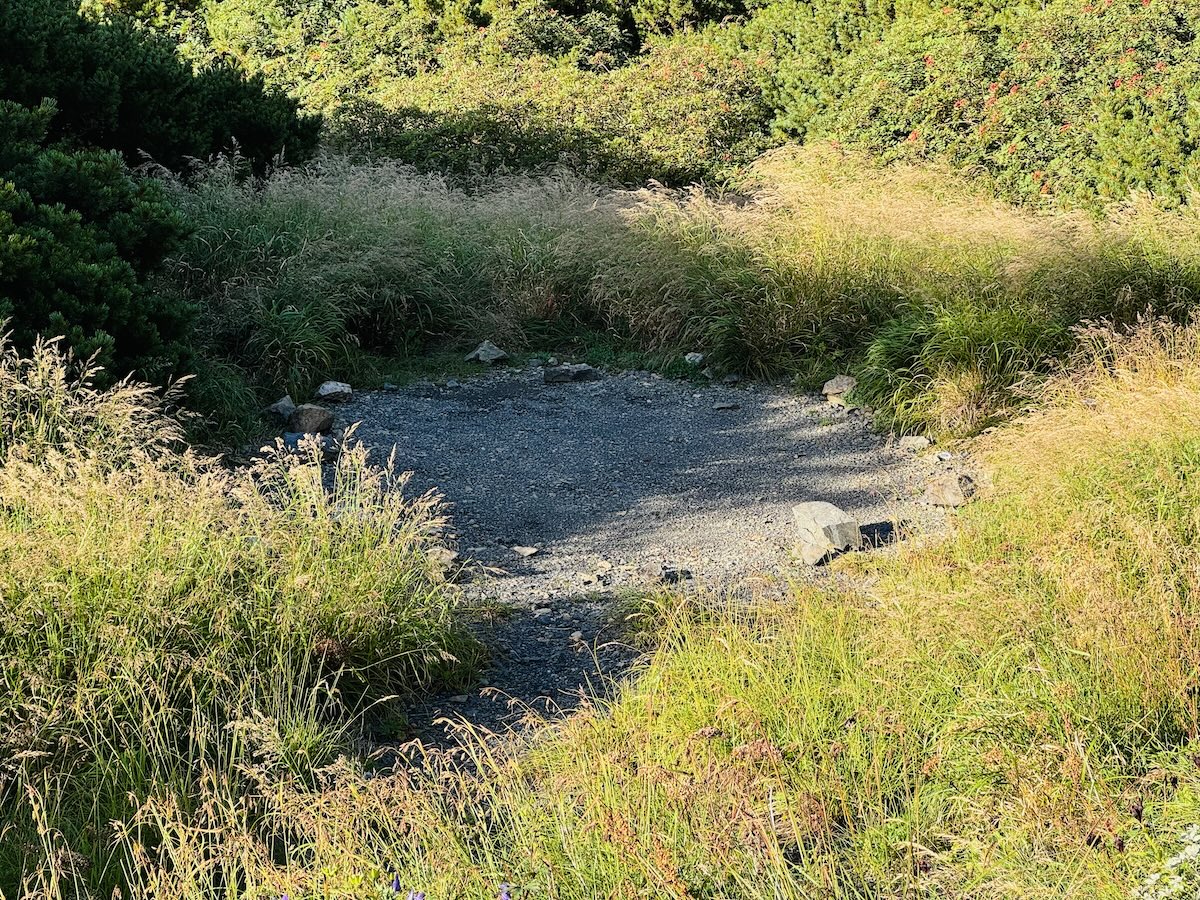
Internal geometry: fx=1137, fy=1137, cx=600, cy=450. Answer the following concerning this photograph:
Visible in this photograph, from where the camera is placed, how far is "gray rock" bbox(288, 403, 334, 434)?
20.2ft

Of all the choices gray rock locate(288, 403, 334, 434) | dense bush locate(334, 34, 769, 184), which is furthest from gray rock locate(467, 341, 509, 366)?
dense bush locate(334, 34, 769, 184)

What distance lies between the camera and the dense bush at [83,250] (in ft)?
16.5

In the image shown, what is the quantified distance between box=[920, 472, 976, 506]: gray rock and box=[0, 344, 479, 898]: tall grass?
2.48 m

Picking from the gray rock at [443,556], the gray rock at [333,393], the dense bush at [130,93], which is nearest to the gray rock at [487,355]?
the gray rock at [333,393]

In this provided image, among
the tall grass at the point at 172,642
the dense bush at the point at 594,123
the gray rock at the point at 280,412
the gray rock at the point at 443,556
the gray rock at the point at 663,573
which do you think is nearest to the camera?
the tall grass at the point at 172,642

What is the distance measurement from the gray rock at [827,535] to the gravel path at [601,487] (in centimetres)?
9

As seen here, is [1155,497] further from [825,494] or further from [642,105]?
[642,105]

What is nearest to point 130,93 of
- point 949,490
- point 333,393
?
point 333,393

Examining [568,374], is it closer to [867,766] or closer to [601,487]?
[601,487]

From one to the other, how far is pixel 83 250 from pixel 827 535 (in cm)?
367

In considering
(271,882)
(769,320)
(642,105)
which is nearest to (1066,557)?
(271,882)

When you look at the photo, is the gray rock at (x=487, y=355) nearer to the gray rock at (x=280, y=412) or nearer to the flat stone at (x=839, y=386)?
the gray rock at (x=280, y=412)

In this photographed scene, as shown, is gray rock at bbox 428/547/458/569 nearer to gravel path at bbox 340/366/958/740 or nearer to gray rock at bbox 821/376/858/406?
gravel path at bbox 340/366/958/740

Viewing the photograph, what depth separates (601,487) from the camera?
18.7ft
